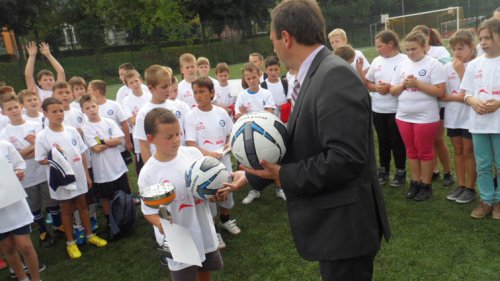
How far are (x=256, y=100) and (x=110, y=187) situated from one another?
241 cm

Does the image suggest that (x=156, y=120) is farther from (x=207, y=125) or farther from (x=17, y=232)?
(x=17, y=232)

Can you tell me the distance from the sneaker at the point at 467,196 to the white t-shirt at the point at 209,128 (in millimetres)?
3057

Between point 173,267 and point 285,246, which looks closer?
point 173,267

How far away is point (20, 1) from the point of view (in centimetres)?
3186

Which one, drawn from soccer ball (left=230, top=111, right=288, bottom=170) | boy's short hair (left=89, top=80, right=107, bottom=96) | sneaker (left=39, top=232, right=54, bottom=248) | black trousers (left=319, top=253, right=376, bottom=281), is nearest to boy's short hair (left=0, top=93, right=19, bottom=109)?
boy's short hair (left=89, top=80, right=107, bottom=96)

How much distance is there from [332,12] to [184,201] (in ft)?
165

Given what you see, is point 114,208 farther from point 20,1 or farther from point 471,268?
point 20,1

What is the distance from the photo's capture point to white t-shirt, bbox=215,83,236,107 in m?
7.31

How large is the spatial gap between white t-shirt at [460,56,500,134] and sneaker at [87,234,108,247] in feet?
15.4

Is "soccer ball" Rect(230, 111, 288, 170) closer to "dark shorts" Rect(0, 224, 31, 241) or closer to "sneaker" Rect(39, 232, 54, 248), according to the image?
"dark shorts" Rect(0, 224, 31, 241)

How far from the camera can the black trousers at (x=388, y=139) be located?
229 inches

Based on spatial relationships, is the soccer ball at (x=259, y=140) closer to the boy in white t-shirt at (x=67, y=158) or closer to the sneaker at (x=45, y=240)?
the boy in white t-shirt at (x=67, y=158)

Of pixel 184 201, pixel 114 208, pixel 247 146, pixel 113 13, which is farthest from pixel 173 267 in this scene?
pixel 113 13

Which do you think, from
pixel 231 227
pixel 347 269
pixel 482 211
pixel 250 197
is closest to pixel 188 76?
pixel 250 197
